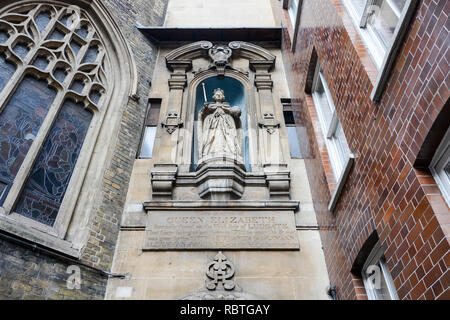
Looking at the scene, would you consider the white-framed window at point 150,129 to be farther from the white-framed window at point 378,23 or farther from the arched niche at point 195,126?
the white-framed window at point 378,23

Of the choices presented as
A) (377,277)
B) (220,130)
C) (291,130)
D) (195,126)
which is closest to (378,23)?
(377,277)

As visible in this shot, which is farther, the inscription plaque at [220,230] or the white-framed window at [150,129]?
the white-framed window at [150,129]

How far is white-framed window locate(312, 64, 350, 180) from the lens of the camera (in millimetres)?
5285

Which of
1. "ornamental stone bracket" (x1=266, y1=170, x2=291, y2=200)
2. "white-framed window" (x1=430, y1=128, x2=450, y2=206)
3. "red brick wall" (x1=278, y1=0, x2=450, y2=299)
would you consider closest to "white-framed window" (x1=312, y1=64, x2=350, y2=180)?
"red brick wall" (x1=278, y1=0, x2=450, y2=299)

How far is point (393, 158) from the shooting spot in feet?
11.0

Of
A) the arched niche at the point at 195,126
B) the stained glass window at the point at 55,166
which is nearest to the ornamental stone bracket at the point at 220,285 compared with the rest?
the arched niche at the point at 195,126

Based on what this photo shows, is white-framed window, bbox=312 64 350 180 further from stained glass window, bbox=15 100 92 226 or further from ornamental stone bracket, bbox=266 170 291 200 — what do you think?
stained glass window, bbox=15 100 92 226

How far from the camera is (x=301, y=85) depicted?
23.3 feet

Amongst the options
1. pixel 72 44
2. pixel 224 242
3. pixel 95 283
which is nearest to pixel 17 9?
pixel 72 44

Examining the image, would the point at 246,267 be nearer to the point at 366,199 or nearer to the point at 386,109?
the point at 366,199

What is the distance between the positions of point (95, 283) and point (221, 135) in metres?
3.72

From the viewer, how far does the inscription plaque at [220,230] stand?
5.67 m

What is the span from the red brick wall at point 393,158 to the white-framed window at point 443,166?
0.23ft

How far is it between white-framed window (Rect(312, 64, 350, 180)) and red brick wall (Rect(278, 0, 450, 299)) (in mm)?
156
